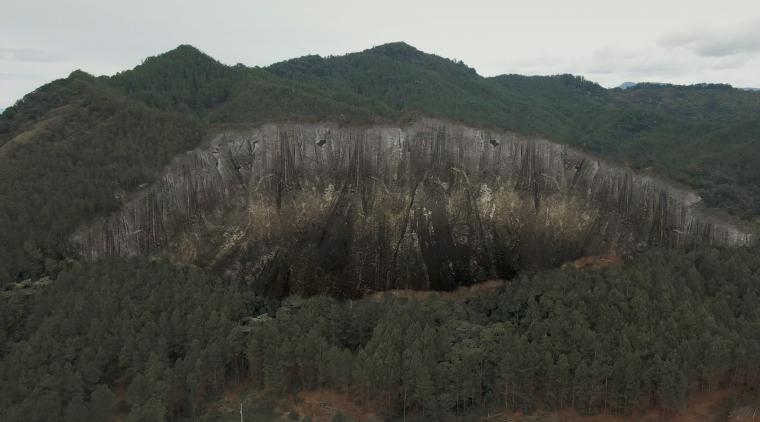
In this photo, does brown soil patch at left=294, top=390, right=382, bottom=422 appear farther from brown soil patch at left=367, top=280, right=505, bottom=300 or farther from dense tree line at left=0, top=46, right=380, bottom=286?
dense tree line at left=0, top=46, right=380, bottom=286

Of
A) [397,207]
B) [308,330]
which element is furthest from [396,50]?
[308,330]

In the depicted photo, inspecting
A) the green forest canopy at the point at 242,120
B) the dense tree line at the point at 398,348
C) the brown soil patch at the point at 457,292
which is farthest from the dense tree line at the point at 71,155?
the brown soil patch at the point at 457,292

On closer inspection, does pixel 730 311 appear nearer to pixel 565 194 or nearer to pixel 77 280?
pixel 565 194

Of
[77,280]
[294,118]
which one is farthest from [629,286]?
[77,280]

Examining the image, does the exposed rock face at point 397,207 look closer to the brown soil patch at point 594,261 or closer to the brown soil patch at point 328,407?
the brown soil patch at point 594,261

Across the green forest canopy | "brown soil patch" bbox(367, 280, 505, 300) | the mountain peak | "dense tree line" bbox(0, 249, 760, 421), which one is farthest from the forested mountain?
the mountain peak

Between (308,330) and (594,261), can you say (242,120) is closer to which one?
(308,330)
